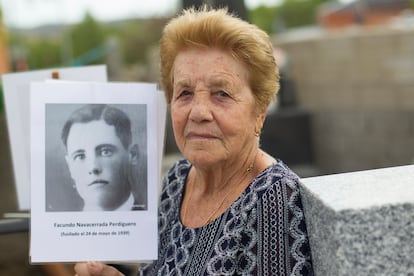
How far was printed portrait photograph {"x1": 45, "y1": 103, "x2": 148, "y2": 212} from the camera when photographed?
2.17 meters

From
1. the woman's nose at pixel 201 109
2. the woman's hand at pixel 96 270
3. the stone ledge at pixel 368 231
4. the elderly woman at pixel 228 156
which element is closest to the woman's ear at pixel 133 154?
the elderly woman at pixel 228 156

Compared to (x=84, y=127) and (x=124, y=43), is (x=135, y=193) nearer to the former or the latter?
(x=84, y=127)

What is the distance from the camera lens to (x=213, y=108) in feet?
6.47

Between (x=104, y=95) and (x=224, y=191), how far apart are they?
439 millimetres

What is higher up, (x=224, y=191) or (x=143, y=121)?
(x=143, y=121)

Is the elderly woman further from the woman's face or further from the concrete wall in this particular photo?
the concrete wall

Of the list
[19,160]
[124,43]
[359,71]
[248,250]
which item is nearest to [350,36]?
[359,71]

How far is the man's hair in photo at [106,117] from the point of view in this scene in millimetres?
2184

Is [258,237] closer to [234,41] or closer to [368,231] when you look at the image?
[368,231]

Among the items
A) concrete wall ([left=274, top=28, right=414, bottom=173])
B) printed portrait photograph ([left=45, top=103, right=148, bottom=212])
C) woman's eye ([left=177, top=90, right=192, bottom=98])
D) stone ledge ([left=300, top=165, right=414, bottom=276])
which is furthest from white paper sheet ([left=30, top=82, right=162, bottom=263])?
concrete wall ([left=274, top=28, right=414, bottom=173])

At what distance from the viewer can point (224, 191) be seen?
211 centimetres

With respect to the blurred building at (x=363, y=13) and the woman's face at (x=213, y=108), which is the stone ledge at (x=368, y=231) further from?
the blurred building at (x=363, y=13)

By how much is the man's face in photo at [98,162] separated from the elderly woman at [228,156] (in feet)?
0.66

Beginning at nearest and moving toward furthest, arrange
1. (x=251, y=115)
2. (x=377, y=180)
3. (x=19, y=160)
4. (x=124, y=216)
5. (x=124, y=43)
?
(x=377, y=180) → (x=251, y=115) → (x=124, y=216) → (x=19, y=160) → (x=124, y=43)
